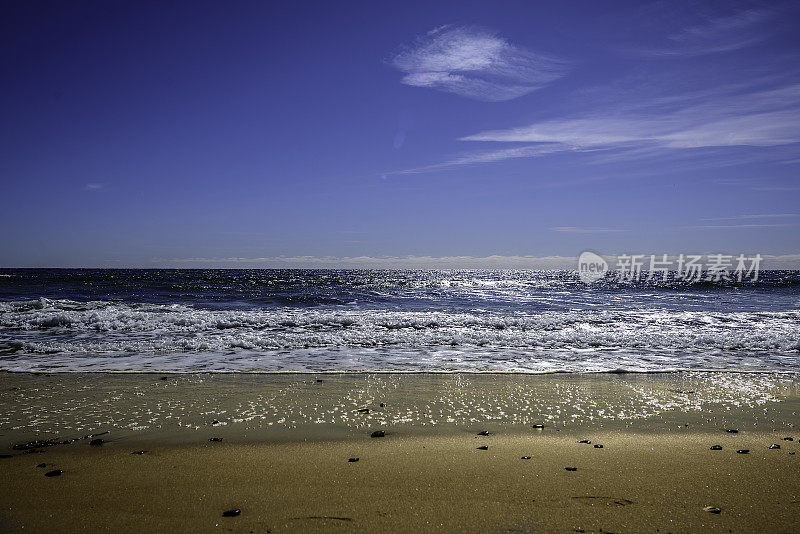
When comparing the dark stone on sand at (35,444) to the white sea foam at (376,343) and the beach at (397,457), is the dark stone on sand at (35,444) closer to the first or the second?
the beach at (397,457)

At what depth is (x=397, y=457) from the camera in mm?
3959

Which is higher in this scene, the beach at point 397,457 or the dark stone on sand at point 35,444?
the beach at point 397,457

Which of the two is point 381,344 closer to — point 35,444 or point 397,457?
point 397,457

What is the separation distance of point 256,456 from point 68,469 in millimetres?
1511

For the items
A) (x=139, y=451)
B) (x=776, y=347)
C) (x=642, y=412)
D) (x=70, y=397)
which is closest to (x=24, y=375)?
(x=70, y=397)

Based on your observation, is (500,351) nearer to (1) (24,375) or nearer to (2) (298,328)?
(2) (298,328)

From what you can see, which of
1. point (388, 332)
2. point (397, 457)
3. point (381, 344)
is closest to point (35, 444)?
point (397, 457)

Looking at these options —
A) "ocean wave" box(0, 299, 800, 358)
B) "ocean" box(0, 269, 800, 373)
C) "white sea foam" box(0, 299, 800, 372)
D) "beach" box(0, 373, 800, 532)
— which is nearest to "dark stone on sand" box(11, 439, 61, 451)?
"beach" box(0, 373, 800, 532)

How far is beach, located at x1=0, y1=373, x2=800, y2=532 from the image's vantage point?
9.62 ft

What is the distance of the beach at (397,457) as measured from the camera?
2.93 meters

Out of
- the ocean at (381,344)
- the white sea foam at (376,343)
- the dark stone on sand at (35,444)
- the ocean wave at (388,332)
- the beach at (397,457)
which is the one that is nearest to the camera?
the beach at (397,457)

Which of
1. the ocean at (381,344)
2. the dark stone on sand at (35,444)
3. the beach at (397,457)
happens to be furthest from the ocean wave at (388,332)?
the dark stone on sand at (35,444)

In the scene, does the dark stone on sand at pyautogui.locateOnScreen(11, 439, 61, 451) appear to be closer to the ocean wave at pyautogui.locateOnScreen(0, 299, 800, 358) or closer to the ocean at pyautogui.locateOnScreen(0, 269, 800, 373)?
the ocean at pyautogui.locateOnScreen(0, 269, 800, 373)

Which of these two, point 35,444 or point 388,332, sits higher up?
point 388,332
